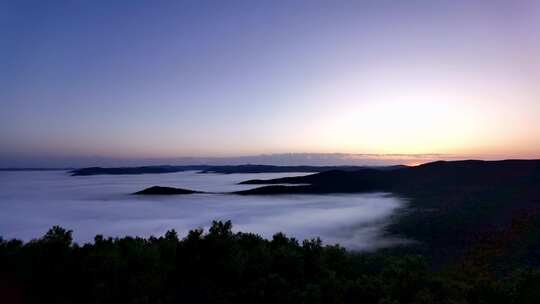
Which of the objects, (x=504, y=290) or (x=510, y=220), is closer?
(x=504, y=290)

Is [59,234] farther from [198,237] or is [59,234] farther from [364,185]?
[364,185]

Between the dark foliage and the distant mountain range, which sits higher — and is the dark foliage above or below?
above

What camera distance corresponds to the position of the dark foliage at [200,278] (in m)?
10.3

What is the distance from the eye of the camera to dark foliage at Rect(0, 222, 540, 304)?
406 inches

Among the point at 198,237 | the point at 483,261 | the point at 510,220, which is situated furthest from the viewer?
the point at 510,220

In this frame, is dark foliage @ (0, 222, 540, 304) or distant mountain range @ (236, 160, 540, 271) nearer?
dark foliage @ (0, 222, 540, 304)

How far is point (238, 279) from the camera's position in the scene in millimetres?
11555

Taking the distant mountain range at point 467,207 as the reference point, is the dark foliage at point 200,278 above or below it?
above

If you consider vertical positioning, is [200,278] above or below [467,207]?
above

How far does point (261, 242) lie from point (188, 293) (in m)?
3.33

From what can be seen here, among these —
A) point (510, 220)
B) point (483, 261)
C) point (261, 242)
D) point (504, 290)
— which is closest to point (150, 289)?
point (261, 242)

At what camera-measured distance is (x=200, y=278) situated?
11.8 m

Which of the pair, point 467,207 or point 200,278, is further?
point 467,207

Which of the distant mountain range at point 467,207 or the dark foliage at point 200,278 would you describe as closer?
the dark foliage at point 200,278
